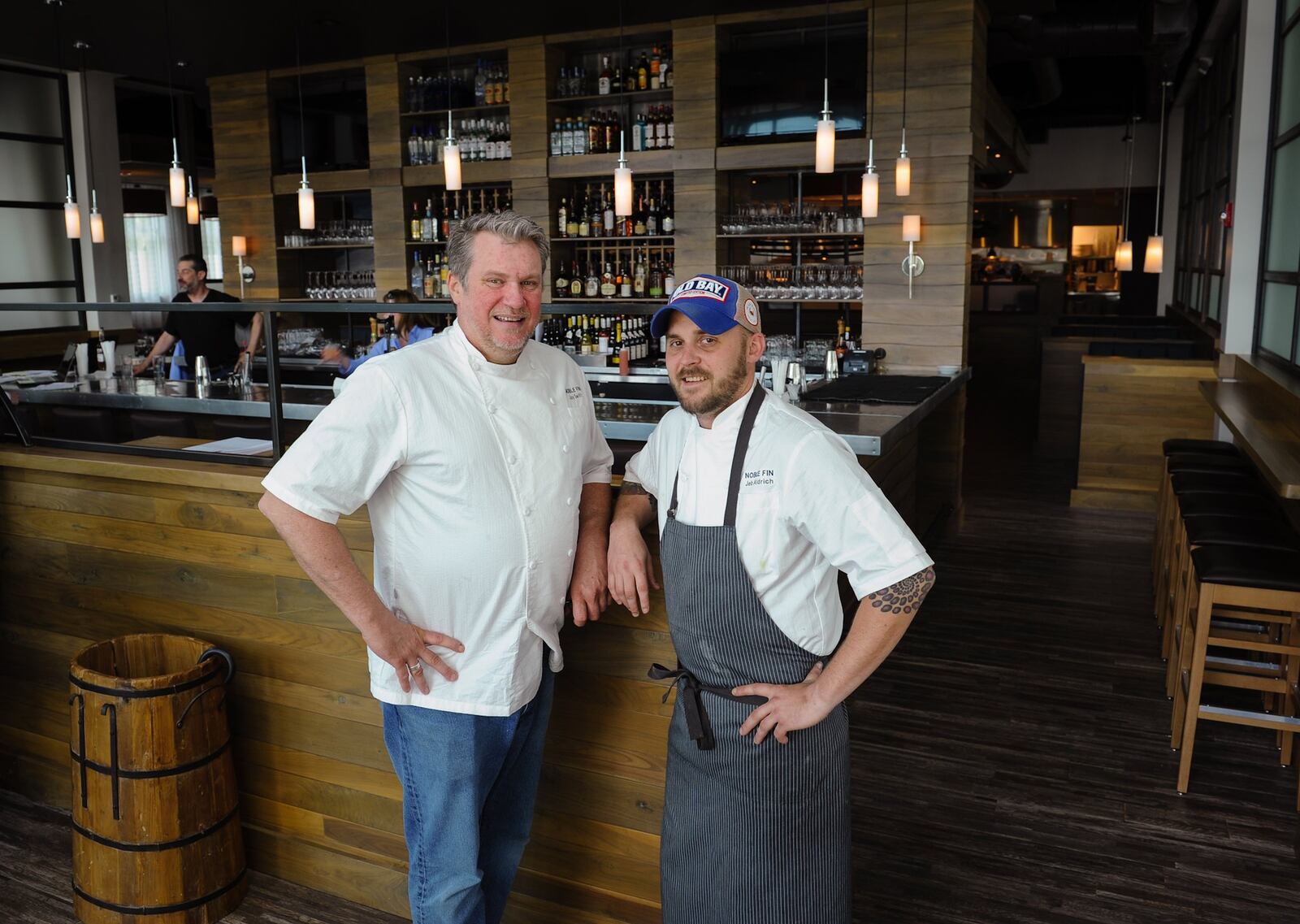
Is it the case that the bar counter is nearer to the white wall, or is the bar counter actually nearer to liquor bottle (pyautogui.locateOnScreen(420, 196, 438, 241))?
liquor bottle (pyautogui.locateOnScreen(420, 196, 438, 241))

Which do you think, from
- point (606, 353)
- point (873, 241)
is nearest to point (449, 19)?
point (606, 353)

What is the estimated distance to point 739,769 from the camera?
1852mm

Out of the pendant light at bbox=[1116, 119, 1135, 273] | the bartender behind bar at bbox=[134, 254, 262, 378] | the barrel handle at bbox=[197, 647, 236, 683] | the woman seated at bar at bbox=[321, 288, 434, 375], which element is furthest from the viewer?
the pendant light at bbox=[1116, 119, 1135, 273]

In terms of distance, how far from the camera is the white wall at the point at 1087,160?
13445 mm

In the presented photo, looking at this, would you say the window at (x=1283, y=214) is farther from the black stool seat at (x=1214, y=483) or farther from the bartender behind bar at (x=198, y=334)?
the bartender behind bar at (x=198, y=334)

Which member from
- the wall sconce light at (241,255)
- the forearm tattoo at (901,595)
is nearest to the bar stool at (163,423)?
the wall sconce light at (241,255)

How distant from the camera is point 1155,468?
6.80m

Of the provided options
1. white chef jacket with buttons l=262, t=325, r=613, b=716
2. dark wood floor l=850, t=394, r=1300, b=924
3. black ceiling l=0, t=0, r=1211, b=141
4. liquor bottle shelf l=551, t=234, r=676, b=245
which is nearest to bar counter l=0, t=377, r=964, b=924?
white chef jacket with buttons l=262, t=325, r=613, b=716

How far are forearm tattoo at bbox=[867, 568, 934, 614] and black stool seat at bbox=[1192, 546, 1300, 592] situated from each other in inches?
75.4

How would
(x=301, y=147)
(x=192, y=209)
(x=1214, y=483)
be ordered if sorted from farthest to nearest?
1. (x=192, y=209)
2. (x=301, y=147)
3. (x=1214, y=483)

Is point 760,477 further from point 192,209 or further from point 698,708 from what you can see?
point 192,209

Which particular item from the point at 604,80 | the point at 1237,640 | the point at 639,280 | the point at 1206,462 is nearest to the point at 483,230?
the point at 1237,640

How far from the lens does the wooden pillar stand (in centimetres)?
836

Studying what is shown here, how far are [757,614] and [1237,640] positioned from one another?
2.26 metres
